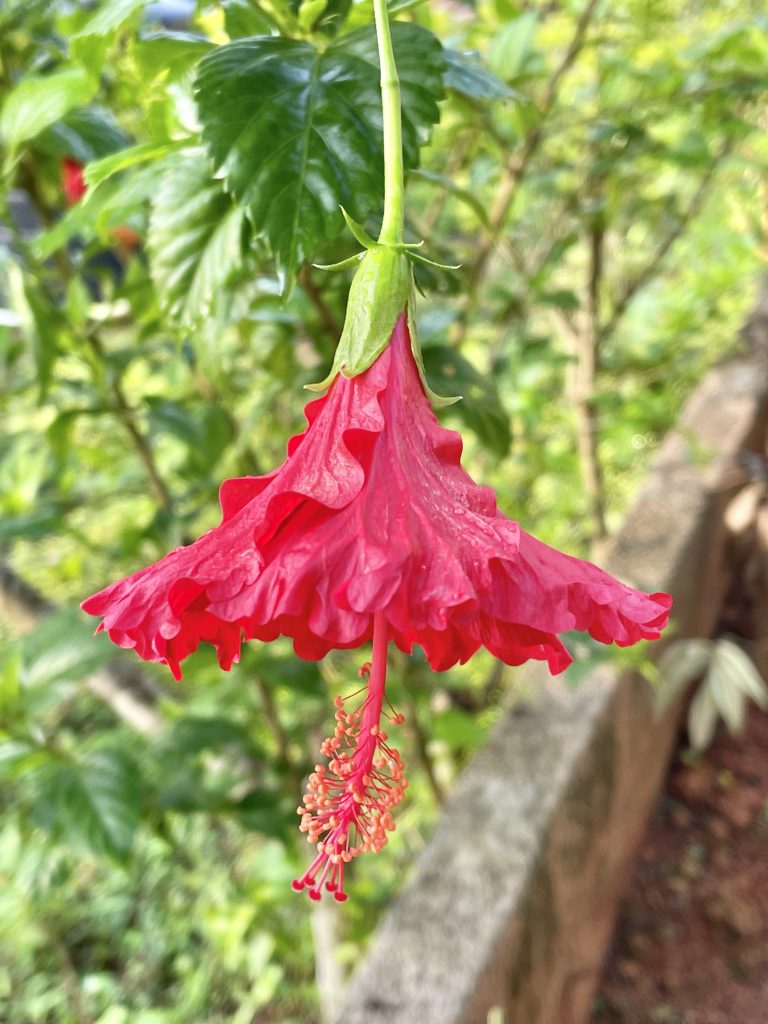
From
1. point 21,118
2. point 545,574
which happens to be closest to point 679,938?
point 545,574

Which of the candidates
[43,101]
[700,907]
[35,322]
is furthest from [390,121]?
[700,907]

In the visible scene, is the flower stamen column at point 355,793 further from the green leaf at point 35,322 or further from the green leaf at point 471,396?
the green leaf at point 35,322

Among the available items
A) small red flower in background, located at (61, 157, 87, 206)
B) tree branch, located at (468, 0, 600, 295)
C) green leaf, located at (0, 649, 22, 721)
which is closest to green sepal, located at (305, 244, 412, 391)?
tree branch, located at (468, 0, 600, 295)

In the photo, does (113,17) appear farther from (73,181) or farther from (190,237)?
(73,181)

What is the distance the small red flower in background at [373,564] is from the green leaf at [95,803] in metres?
0.47

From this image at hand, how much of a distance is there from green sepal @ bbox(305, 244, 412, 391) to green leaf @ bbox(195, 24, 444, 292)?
41mm

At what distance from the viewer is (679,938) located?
4.20 ft

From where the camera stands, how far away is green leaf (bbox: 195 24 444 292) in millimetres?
343

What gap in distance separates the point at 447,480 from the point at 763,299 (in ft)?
6.36

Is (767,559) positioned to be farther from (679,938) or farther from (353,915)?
(353,915)

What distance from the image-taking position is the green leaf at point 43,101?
0.47 m

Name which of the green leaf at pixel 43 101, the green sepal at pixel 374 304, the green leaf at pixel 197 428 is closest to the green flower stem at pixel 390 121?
the green sepal at pixel 374 304

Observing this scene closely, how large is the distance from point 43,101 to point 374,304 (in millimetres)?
306

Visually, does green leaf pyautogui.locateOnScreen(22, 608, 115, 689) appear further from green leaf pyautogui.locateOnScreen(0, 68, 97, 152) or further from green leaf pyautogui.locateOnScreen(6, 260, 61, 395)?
green leaf pyautogui.locateOnScreen(0, 68, 97, 152)
